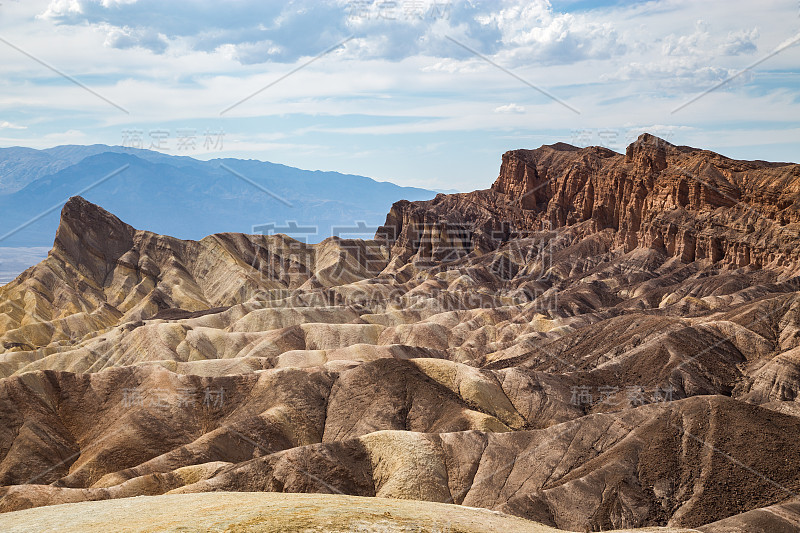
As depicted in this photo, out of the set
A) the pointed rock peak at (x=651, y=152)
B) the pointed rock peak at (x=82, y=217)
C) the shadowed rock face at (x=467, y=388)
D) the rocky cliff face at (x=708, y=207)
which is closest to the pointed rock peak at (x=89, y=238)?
the pointed rock peak at (x=82, y=217)

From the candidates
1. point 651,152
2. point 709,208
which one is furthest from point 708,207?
point 651,152

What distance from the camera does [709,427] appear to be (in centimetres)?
6116

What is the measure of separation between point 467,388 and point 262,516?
50.3 metres

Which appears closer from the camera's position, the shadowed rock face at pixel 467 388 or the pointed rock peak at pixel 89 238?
the shadowed rock face at pixel 467 388

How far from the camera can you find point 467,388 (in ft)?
278

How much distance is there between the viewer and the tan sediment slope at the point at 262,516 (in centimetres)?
3581

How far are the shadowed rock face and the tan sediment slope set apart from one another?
9.99m

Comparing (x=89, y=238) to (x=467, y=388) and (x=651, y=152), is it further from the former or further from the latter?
(x=651, y=152)

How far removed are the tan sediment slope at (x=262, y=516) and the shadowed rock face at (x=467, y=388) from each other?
32.8ft

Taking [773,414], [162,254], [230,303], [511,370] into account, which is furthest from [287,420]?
[162,254]

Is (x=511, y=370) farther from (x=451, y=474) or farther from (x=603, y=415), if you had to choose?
(x=451, y=474)

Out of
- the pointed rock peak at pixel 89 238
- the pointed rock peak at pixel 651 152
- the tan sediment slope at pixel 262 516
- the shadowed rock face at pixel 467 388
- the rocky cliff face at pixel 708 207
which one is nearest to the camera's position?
the tan sediment slope at pixel 262 516

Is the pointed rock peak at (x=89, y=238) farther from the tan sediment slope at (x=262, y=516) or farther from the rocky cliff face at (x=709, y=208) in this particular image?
the tan sediment slope at (x=262, y=516)

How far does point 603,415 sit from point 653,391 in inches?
818
